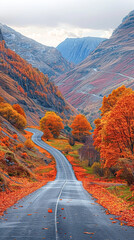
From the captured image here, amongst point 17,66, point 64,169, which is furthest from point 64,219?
point 17,66

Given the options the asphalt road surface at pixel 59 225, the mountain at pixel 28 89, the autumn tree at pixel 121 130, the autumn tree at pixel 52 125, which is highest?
the mountain at pixel 28 89

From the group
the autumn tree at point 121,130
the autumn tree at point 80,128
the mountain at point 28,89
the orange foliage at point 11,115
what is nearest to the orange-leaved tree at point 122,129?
the autumn tree at point 121,130

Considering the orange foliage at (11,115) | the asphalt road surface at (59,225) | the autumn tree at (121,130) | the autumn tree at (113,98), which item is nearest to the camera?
the asphalt road surface at (59,225)

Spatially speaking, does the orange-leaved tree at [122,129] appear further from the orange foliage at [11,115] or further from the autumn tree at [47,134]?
the autumn tree at [47,134]

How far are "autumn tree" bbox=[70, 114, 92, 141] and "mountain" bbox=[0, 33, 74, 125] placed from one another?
36.0m

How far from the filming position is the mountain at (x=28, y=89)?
426ft

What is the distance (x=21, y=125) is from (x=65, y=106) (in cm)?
9911

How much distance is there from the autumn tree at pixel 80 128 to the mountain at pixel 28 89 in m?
36.0

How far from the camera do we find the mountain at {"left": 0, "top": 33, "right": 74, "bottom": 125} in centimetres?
12975

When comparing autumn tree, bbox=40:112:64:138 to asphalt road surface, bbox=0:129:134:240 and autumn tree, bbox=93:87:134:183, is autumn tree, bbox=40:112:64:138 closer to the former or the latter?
autumn tree, bbox=93:87:134:183

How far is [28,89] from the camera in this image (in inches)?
6358

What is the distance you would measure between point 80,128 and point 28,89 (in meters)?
78.8

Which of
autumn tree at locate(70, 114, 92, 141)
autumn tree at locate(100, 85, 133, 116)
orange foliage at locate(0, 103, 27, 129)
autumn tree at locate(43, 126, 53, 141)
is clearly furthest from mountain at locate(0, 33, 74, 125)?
autumn tree at locate(100, 85, 133, 116)

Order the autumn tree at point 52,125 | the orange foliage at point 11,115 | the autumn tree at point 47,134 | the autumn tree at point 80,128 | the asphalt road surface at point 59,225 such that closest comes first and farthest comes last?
1. the asphalt road surface at point 59,225
2. the orange foliage at point 11,115
3. the autumn tree at point 80,128
4. the autumn tree at point 47,134
5. the autumn tree at point 52,125
